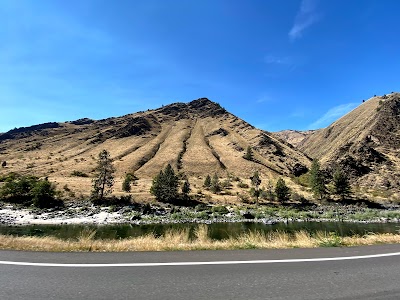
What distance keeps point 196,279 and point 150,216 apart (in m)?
61.1

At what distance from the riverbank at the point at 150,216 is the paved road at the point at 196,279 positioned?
5106 centimetres

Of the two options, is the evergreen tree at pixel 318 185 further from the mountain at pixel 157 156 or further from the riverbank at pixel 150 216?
the mountain at pixel 157 156

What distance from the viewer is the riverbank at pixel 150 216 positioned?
196 ft

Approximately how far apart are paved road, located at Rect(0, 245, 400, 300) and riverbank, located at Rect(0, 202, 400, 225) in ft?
168

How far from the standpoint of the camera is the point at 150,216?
215ft

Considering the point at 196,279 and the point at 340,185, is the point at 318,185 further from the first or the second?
the point at 196,279

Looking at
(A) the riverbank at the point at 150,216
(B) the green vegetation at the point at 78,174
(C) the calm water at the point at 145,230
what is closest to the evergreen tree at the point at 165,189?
(A) the riverbank at the point at 150,216

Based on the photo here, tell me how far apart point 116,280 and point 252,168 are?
140 m

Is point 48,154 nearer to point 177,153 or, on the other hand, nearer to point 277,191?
point 177,153

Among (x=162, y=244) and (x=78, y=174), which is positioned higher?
(x=78, y=174)

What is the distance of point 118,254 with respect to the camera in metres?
9.35

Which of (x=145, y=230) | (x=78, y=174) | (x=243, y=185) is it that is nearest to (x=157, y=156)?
(x=78, y=174)

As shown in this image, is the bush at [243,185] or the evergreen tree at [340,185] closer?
the evergreen tree at [340,185]

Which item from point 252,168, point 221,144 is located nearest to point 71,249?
point 252,168
